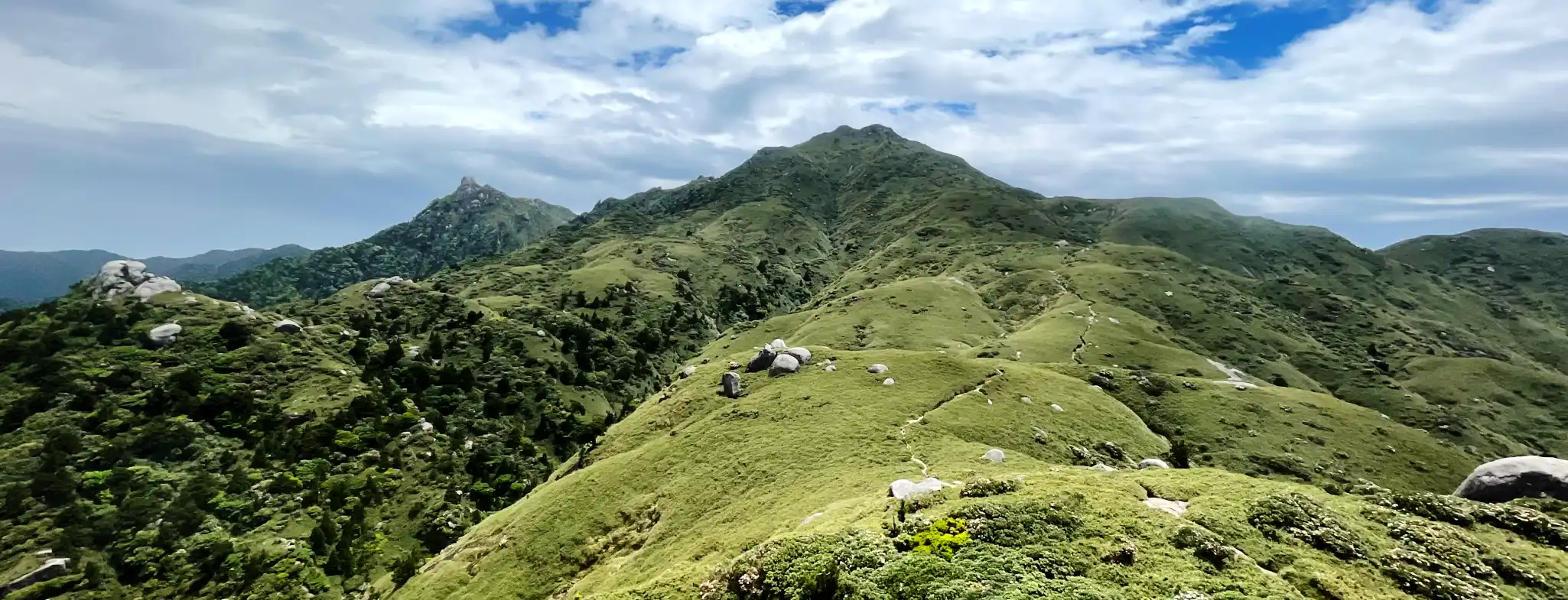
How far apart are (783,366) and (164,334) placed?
169540 millimetres

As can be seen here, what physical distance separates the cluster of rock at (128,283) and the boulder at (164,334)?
2636 cm

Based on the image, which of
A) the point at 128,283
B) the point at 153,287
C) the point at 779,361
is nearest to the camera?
the point at 779,361

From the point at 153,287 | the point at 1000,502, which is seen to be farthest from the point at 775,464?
the point at 153,287

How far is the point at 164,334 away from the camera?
511 ft

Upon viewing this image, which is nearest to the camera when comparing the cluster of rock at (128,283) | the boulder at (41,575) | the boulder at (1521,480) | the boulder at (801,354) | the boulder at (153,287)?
the boulder at (1521,480)

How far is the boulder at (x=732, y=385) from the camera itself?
83.3 meters

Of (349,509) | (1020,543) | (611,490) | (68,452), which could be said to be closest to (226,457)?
(68,452)

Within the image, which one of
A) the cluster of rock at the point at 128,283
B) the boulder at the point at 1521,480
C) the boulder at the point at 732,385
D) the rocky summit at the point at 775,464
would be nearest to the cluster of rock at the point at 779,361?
the rocky summit at the point at 775,464

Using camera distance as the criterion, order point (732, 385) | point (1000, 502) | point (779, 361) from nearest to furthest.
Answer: point (1000, 502) → point (732, 385) → point (779, 361)

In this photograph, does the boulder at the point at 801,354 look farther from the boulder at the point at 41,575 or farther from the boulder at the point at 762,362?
the boulder at the point at 41,575

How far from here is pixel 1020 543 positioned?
28.5 meters

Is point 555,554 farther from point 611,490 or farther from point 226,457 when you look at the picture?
point 226,457

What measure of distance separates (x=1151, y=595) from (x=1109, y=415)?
6257 cm

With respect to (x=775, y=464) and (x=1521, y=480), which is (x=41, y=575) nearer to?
(x=775, y=464)
